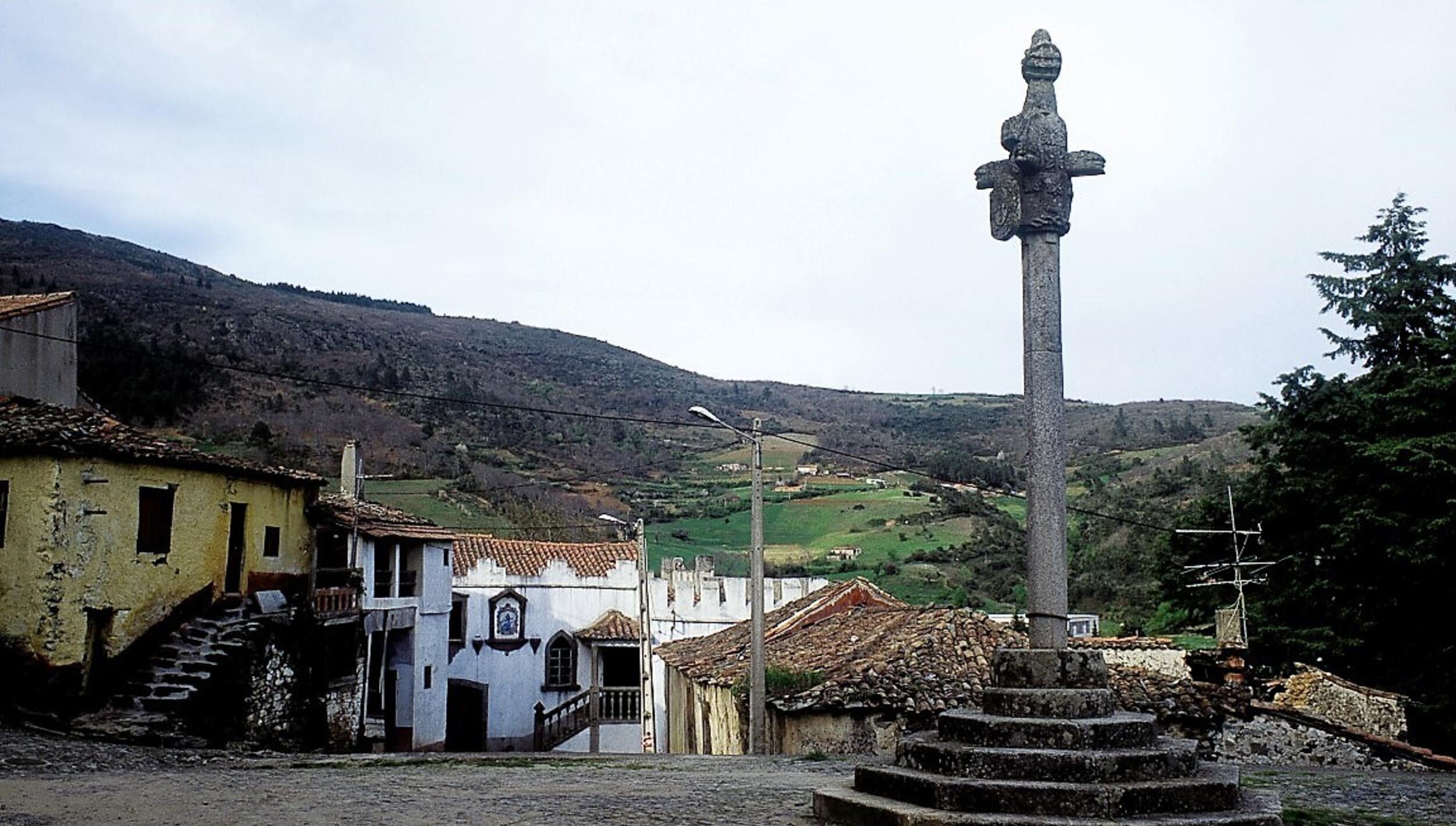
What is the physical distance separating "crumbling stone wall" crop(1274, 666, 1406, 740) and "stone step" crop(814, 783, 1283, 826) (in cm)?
999

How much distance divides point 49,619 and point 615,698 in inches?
836

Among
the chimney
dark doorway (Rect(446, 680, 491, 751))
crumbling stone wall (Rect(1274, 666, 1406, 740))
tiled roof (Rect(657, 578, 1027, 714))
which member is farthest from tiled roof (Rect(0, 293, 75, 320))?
crumbling stone wall (Rect(1274, 666, 1406, 740))

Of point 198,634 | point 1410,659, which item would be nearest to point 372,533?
point 198,634

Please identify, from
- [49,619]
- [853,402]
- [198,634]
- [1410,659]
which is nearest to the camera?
[49,619]

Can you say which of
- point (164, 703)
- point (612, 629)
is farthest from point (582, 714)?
point (164, 703)

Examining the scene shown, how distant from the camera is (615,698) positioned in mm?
36281

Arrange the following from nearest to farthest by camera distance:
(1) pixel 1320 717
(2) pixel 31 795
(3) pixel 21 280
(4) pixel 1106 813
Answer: (4) pixel 1106 813
(2) pixel 31 795
(1) pixel 1320 717
(3) pixel 21 280

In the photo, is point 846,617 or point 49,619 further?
point 846,617

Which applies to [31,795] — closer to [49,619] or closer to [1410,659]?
[49,619]

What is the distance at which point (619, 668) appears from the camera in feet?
124

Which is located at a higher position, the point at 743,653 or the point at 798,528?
the point at 798,528

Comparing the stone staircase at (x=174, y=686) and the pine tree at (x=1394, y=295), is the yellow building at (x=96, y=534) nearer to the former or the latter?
the stone staircase at (x=174, y=686)

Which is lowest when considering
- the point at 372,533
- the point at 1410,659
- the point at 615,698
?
the point at 615,698

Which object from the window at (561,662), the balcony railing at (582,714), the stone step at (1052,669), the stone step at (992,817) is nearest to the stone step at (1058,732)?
the stone step at (1052,669)
